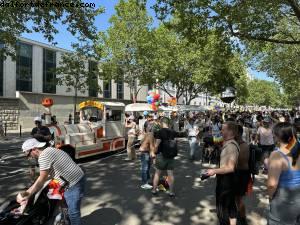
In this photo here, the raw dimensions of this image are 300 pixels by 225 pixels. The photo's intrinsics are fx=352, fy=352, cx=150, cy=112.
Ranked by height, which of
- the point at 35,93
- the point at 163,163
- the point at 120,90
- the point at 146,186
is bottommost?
the point at 146,186

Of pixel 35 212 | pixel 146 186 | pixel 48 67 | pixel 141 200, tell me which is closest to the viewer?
pixel 35 212

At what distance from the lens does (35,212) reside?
15.9 ft

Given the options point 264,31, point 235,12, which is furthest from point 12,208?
point 264,31

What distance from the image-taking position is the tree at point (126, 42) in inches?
1359

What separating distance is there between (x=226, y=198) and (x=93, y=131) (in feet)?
29.9

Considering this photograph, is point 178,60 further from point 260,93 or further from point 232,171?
point 260,93

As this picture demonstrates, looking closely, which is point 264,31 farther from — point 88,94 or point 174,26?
point 88,94

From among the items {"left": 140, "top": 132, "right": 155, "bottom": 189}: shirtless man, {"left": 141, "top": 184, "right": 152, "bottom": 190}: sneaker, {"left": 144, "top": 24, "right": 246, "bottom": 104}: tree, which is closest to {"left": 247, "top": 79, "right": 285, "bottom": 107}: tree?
{"left": 144, "top": 24, "right": 246, "bottom": 104}: tree

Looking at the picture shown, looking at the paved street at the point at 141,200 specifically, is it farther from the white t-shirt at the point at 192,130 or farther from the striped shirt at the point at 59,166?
the white t-shirt at the point at 192,130

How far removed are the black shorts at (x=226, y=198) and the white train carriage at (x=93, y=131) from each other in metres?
7.21

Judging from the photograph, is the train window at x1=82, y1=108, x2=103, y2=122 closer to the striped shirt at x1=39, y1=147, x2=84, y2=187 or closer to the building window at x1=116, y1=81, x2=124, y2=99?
the striped shirt at x1=39, y1=147, x2=84, y2=187

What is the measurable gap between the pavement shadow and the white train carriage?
501 centimetres

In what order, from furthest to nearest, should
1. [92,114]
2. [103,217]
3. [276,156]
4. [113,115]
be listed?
[113,115], [92,114], [103,217], [276,156]

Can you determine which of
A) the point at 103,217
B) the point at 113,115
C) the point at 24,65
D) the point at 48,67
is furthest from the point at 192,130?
the point at 48,67
